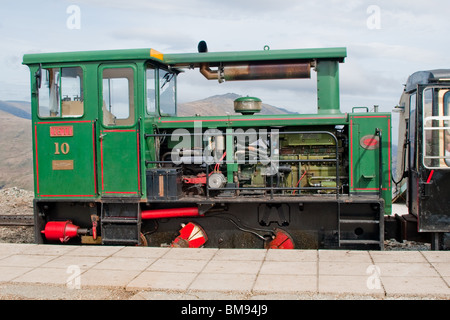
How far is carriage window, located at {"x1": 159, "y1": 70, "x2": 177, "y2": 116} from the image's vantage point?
9.00m

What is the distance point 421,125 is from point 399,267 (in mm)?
2304

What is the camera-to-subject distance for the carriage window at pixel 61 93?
8391 mm

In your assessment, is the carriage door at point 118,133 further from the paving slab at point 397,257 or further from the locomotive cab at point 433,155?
the locomotive cab at point 433,155

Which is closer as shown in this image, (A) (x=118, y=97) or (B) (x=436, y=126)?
(B) (x=436, y=126)

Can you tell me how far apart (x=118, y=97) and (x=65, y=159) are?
1.42 m

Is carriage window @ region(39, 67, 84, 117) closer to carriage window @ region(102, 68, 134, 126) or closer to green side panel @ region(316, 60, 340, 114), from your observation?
carriage window @ region(102, 68, 134, 126)

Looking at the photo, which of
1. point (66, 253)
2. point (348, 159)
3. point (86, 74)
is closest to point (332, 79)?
point (348, 159)

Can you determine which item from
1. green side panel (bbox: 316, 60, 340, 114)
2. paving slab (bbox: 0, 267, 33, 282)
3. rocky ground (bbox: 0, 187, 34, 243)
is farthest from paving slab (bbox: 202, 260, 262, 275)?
rocky ground (bbox: 0, 187, 34, 243)

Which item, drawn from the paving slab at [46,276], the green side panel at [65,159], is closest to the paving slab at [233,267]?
the paving slab at [46,276]

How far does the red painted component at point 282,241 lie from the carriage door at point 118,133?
2396 mm

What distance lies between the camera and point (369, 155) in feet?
26.5

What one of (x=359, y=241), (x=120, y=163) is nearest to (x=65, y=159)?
(x=120, y=163)

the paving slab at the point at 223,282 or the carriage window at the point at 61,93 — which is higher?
the carriage window at the point at 61,93

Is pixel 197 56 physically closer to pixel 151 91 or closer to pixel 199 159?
pixel 151 91
